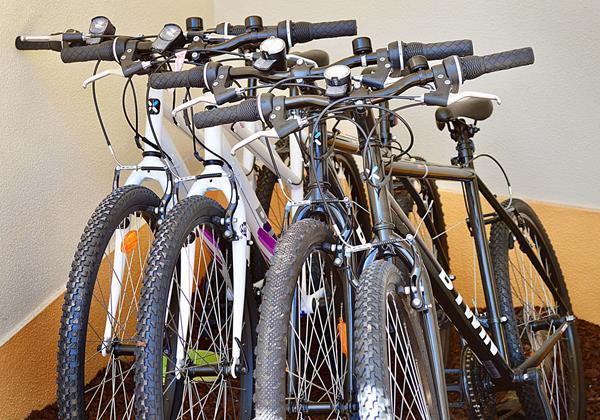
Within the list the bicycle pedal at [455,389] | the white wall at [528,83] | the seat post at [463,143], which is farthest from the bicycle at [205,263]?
the white wall at [528,83]

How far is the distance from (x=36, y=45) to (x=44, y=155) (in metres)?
0.34

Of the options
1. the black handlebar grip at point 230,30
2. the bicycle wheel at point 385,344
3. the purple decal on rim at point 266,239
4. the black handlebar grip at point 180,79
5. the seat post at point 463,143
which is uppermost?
the black handlebar grip at point 230,30

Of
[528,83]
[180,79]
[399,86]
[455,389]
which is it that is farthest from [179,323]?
[528,83]

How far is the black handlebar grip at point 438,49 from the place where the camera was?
1820mm

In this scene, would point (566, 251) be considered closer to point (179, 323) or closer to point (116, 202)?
point (179, 323)

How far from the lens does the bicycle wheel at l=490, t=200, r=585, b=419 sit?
2401 millimetres

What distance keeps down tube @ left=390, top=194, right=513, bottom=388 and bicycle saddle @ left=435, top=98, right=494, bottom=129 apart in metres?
0.45

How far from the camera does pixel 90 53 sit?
2.13 metres

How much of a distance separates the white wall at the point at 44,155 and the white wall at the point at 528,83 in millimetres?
1076

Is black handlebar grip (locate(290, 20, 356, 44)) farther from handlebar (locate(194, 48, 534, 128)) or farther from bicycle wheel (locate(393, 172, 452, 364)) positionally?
bicycle wheel (locate(393, 172, 452, 364))

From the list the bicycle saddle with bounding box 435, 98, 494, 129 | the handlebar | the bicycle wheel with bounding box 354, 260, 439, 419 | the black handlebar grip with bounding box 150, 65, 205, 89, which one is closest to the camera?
the bicycle wheel with bounding box 354, 260, 439, 419

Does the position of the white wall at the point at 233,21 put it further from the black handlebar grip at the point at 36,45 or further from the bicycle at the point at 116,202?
the bicycle at the point at 116,202

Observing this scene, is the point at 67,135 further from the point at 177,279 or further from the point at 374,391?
the point at 374,391

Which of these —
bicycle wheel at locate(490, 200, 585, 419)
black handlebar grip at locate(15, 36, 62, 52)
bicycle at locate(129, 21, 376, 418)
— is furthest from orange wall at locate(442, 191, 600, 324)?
black handlebar grip at locate(15, 36, 62, 52)
